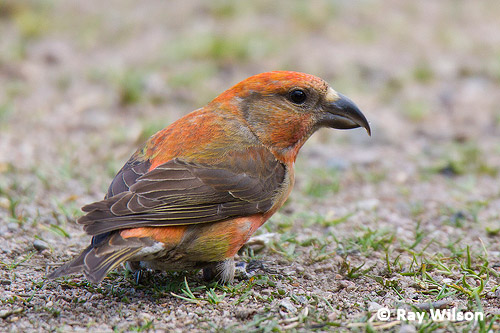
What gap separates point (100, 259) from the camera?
3.24 m

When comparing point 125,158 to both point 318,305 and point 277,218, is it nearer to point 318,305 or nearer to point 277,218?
point 277,218

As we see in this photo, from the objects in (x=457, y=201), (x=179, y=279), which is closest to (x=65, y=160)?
(x=179, y=279)

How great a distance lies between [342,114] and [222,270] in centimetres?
142

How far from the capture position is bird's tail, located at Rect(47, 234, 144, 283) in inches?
125

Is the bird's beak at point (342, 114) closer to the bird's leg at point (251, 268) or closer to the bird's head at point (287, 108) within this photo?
the bird's head at point (287, 108)

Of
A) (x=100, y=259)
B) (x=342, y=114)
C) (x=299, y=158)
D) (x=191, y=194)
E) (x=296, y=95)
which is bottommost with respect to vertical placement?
(x=299, y=158)

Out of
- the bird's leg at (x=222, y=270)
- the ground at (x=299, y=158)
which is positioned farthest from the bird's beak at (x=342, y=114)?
the bird's leg at (x=222, y=270)

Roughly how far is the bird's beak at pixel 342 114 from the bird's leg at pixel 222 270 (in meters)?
1.25

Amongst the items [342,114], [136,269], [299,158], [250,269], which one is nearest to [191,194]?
[136,269]

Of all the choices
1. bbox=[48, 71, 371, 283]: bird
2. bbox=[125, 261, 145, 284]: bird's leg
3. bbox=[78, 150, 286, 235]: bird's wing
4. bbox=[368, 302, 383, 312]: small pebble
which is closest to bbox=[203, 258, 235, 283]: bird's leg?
bbox=[48, 71, 371, 283]: bird

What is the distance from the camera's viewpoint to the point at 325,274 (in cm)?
401

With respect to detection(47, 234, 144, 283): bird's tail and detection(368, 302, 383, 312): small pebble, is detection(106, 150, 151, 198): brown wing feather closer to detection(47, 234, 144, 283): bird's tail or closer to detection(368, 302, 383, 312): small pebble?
detection(47, 234, 144, 283): bird's tail

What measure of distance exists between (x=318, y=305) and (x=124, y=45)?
270 inches

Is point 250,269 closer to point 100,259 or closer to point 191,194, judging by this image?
point 191,194
